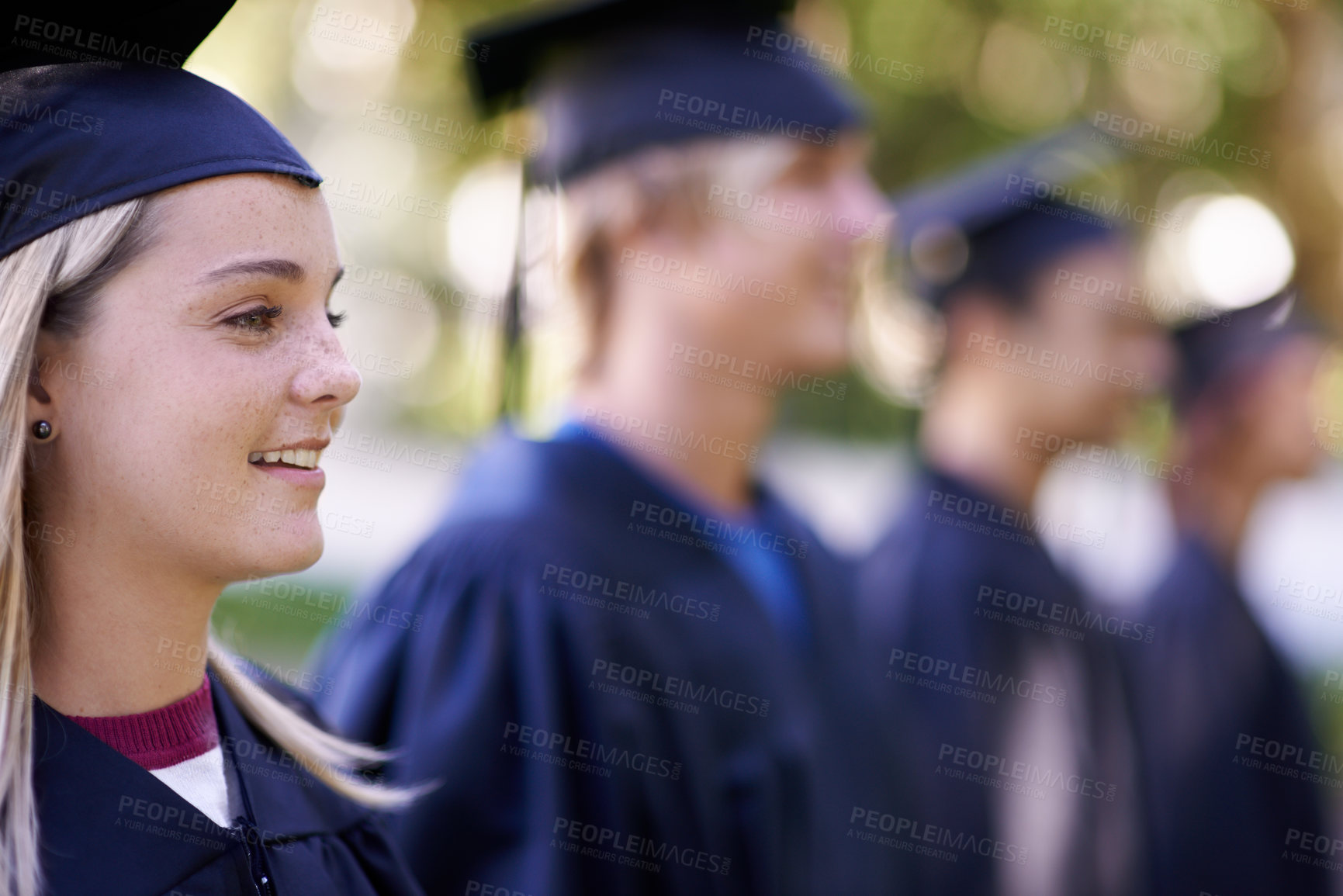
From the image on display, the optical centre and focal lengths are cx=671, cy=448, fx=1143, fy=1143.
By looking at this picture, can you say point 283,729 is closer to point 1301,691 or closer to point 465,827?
point 465,827

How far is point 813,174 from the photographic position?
8.85 feet

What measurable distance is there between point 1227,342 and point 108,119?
194 inches

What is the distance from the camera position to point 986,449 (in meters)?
3.99

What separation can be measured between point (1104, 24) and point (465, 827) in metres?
9.28
